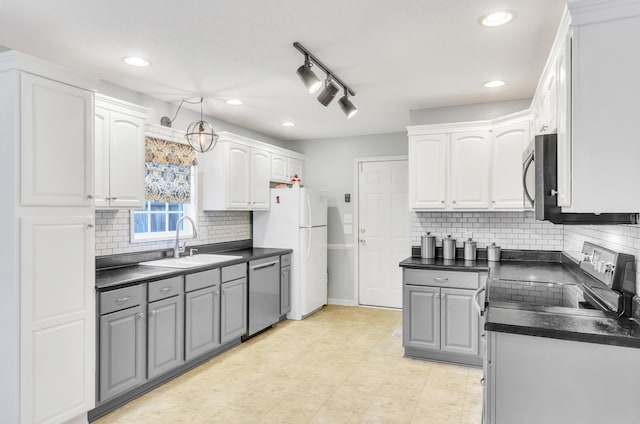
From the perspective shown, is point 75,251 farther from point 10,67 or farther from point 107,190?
point 10,67

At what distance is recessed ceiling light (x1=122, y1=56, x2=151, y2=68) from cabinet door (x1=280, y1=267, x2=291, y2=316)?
2.77 m

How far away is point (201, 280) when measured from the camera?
11.9 feet

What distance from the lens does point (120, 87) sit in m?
3.55

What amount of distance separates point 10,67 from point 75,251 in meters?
1.07

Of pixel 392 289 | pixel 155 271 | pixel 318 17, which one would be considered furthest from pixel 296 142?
pixel 318 17

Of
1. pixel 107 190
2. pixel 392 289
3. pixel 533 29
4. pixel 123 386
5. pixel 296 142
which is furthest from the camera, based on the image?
pixel 296 142

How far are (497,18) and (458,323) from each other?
2423 millimetres

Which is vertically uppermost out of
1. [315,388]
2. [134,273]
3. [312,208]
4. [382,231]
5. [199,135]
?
[199,135]

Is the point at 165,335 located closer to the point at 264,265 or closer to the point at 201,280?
the point at 201,280

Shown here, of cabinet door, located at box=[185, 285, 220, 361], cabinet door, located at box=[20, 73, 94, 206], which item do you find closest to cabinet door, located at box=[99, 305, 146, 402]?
cabinet door, located at box=[185, 285, 220, 361]

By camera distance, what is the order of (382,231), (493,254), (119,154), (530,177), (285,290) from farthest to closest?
(382,231)
(285,290)
(493,254)
(119,154)
(530,177)

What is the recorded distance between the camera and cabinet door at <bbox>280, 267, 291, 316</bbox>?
4.95 m

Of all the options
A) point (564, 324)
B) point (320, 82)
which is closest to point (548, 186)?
point (564, 324)

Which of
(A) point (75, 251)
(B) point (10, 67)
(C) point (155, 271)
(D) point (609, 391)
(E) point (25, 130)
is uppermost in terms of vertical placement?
(B) point (10, 67)
